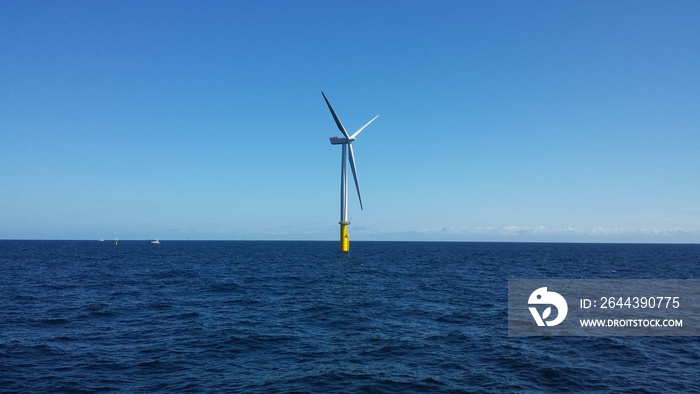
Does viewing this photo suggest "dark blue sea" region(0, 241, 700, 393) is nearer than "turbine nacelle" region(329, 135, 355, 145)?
Yes

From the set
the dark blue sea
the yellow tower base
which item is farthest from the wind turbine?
the dark blue sea

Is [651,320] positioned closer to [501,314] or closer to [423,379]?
[501,314]

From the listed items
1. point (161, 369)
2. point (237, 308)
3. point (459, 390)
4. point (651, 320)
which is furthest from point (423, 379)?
point (651, 320)

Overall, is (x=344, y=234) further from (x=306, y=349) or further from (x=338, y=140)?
(x=306, y=349)

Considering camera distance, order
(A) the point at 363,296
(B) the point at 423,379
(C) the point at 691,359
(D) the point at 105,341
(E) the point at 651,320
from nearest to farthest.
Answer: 1. (B) the point at 423,379
2. (C) the point at 691,359
3. (D) the point at 105,341
4. (E) the point at 651,320
5. (A) the point at 363,296

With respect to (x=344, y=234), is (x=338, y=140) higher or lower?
higher

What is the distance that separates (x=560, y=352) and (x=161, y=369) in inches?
1071

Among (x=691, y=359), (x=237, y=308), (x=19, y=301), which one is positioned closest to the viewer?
(x=691, y=359)

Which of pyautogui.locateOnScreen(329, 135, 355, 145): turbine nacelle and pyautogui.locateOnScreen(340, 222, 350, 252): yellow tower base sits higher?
pyautogui.locateOnScreen(329, 135, 355, 145): turbine nacelle

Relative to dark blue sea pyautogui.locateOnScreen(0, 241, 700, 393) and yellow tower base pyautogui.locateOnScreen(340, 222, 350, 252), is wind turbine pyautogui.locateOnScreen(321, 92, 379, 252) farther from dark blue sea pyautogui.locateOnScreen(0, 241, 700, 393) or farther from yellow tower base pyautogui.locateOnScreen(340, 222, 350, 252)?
dark blue sea pyautogui.locateOnScreen(0, 241, 700, 393)

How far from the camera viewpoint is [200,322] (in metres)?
38.1

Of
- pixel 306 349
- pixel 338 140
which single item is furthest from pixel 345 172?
pixel 306 349

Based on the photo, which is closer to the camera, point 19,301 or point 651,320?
point 651,320

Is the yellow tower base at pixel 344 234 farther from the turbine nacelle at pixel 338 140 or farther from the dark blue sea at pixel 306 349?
the dark blue sea at pixel 306 349
